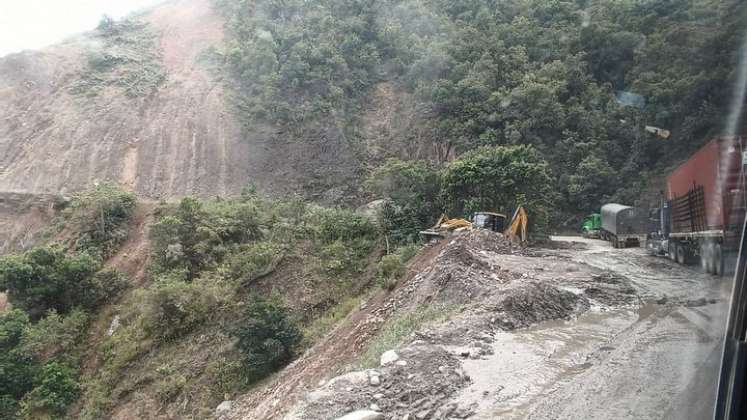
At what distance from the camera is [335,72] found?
31.2 m

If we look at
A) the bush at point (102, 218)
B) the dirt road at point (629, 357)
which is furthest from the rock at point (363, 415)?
the bush at point (102, 218)

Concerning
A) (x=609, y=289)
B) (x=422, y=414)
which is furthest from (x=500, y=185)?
(x=422, y=414)

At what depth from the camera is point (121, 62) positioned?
33625mm

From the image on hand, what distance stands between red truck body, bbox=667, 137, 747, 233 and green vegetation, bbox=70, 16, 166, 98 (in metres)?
33.4

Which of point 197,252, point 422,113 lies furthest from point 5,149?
point 422,113

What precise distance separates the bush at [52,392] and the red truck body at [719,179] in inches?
584

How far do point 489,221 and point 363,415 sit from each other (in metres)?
12.7

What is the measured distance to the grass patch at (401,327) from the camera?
7562 mm

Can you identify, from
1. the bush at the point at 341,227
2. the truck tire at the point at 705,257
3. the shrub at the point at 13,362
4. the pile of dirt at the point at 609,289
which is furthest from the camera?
the bush at the point at 341,227

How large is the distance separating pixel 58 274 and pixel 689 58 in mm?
18045

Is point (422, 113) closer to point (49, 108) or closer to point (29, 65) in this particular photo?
point (49, 108)

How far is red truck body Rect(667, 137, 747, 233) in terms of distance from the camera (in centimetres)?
179

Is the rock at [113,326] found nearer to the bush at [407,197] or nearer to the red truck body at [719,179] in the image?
the bush at [407,197]

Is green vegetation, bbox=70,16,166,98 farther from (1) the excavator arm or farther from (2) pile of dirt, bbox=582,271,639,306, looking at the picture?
(2) pile of dirt, bbox=582,271,639,306
